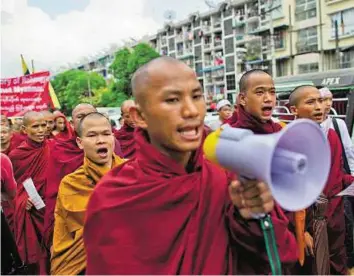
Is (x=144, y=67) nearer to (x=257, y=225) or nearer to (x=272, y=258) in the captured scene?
(x=257, y=225)

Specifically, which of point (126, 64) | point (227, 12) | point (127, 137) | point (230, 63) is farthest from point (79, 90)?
point (127, 137)

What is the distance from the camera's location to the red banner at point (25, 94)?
8.74m

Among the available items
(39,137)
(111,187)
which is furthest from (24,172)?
(111,187)

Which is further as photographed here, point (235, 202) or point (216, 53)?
point (216, 53)

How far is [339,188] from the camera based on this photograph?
3531 millimetres

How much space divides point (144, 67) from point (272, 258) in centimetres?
79

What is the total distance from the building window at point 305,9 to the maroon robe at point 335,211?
2881cm

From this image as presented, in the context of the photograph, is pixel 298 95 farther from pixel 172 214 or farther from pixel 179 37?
pixel 179 37

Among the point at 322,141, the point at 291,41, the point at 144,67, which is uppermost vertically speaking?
the point at 291,41

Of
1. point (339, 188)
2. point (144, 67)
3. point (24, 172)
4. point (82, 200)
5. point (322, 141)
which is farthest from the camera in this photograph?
point (24, 172)

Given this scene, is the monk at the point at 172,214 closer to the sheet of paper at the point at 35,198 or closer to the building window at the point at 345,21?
the sheet of paper at the point at 35,198

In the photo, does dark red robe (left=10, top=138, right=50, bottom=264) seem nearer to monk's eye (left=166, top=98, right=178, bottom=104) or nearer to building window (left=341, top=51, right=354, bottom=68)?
monk's eye (left=166, top=98, right=178, bottom=104)

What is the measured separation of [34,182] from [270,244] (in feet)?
12.7

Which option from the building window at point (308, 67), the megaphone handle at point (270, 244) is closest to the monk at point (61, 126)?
the megaphone handle at point (270, 244)
